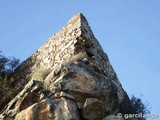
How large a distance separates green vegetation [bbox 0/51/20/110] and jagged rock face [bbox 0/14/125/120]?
0.65 meters

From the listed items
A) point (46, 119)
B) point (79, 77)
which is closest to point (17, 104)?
point (46, 119)

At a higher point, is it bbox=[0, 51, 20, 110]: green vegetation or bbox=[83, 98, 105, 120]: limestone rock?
bbox=[0, 51, 20, 110]: green vegetation

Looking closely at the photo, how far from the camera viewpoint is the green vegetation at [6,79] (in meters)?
9.29

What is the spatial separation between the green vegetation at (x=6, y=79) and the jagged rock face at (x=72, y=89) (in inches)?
25.5

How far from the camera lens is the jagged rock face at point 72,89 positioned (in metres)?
A: 7.48

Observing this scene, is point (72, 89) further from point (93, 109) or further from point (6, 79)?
point (6, 79)

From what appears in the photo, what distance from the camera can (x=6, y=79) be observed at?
10930mm

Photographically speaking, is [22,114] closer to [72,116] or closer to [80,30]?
[72,116]

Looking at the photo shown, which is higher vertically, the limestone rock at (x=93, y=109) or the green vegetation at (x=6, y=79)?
the green vegetation at (x=6, y=79)

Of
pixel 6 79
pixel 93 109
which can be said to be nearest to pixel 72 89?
pixel 93 109

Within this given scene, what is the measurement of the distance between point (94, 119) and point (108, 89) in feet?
4.01

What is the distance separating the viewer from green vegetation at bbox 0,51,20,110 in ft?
30.5

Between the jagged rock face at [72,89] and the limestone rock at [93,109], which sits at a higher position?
the jagged rock face at [72,89]

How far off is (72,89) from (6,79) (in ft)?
11.8
